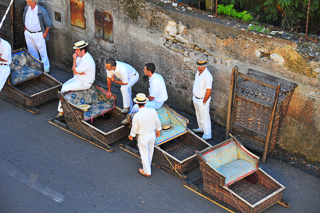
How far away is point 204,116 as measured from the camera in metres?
8.99

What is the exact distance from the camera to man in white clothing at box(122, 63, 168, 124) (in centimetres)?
873

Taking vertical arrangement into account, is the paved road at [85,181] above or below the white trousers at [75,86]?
below

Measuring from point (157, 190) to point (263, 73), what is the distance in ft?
10.6

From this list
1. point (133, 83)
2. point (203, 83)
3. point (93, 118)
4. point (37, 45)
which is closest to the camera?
point (203, 83)

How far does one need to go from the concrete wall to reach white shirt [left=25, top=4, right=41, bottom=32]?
25.3 inches

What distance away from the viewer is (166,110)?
899 centimetres

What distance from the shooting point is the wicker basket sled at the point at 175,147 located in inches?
315

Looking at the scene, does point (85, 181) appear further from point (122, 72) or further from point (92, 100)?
point (122, 72)

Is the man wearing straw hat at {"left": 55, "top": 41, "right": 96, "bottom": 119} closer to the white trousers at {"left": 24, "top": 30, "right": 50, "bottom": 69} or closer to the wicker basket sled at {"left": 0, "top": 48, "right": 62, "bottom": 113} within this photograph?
the wicker basket sled at {"left": 0, "top": 48, "right": 62, "bottom": 113}

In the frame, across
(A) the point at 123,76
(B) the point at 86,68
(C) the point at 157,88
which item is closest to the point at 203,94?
(C) the point at 157,88

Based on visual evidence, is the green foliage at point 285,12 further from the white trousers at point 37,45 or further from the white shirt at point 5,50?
the white shirt at point 5,50

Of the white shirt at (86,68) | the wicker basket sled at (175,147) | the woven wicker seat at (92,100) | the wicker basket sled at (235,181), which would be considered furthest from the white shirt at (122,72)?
the wicker basket sled at (235,181)

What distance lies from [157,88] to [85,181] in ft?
8.24

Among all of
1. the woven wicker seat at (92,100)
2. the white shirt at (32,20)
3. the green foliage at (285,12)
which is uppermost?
the green foliage at (285,12)
